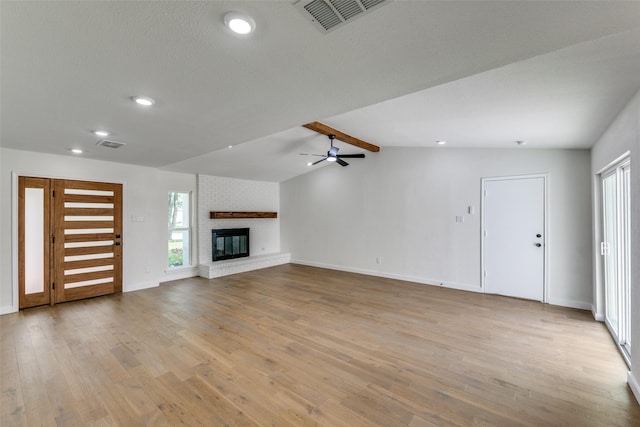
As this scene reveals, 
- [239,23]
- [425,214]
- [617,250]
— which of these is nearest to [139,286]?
Answer: [239,23]

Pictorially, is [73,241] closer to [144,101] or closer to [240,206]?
[240,206]

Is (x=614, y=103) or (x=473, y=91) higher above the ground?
(x=473, y=91)

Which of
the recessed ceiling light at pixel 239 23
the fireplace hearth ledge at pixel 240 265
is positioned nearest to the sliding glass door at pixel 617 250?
the recessed ceiling light at pixel 239 23

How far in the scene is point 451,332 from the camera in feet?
11.0

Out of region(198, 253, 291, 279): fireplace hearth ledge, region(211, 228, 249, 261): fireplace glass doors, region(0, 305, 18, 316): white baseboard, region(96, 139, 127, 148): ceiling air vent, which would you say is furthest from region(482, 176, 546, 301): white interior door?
region(0, 305, 18, 316): white baseboard

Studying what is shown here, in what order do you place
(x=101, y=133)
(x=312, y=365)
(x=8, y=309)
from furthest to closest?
1. (x=8, y=309)
2. (x=101, y=133)
3. (x=312, y=365)

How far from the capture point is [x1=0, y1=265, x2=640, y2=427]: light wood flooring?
2.00 m

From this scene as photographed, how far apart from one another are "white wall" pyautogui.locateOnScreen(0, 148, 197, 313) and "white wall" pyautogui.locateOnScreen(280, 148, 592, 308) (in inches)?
125

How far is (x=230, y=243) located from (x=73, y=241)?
320 centimetres

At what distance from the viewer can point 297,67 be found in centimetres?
181

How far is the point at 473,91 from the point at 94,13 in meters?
2.79

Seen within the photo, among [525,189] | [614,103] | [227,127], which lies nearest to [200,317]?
[227,127]

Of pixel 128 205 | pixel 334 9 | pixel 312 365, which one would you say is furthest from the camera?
pixel 128 205

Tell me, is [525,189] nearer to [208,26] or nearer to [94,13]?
[208,26]
